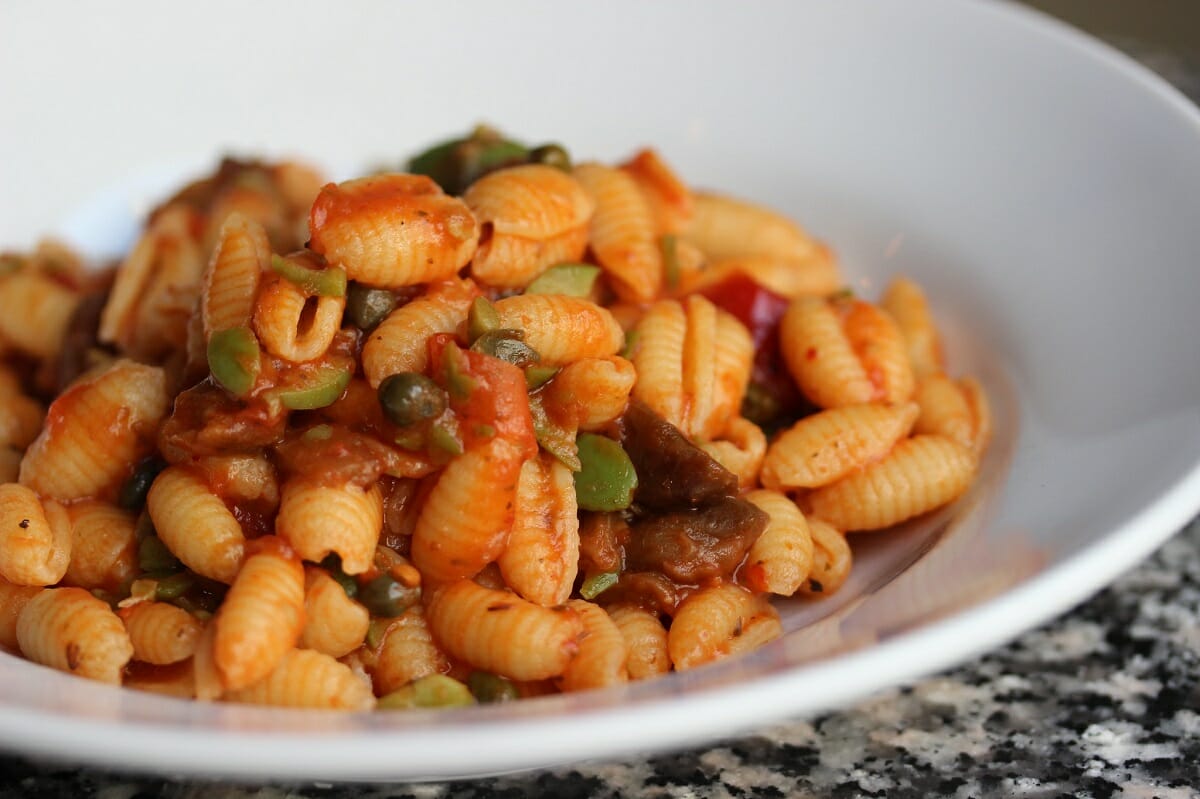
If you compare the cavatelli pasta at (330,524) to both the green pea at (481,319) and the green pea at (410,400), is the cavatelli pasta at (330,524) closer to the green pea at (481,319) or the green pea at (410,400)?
the green pea at (410,400)

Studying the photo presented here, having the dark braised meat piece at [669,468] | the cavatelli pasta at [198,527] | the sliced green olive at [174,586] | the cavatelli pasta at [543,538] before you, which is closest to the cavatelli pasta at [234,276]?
the cavatelli pasta at [198,527]

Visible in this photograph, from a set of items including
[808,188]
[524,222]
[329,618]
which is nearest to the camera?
[329,618]

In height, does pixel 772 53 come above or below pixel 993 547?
above

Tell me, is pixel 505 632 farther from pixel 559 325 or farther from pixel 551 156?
pixel 551 156

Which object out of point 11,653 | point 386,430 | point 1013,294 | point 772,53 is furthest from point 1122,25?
point 11,653

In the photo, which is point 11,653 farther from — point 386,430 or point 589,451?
point 589,451

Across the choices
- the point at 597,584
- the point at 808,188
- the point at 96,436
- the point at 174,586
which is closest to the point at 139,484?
the point at 96,436

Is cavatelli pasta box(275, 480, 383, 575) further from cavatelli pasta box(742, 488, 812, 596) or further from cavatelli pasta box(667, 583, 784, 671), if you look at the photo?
cavatelli pasta box(742, 488, 812, 596)
